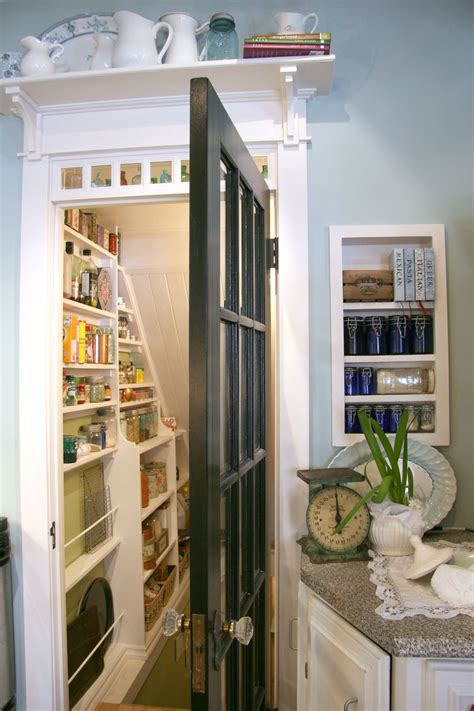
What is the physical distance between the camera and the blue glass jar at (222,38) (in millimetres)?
1659

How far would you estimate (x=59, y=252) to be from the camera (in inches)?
75.6

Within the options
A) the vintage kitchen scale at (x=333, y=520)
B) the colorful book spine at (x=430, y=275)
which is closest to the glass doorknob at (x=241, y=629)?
the vintage kitchen scale at (x=333, y=520)

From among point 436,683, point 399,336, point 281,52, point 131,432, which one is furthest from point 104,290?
point 436,683

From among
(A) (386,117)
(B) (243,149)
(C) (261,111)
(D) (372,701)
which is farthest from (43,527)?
(A) (386,117)

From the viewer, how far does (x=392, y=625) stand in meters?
1.13

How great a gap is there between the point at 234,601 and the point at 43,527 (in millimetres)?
842

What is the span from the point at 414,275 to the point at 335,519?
2.76 ft

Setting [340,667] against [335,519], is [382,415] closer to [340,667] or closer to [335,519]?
[335,519]

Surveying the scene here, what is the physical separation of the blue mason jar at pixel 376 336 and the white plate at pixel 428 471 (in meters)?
0.32

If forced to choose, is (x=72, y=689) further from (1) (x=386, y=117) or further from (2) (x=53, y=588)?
(1) (x=386, y=117)

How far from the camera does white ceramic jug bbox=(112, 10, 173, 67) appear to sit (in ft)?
5.46

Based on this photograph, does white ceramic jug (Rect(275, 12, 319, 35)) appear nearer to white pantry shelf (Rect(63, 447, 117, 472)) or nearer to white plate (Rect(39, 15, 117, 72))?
white plate (Rect(39, 15, 117, 72))

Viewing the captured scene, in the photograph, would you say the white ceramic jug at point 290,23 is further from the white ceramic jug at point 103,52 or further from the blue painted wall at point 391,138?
the white ceramic jug at point 103,52

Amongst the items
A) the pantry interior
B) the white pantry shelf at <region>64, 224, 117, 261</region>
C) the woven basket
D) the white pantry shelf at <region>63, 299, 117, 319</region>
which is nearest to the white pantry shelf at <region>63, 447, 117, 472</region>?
the pantry interior
